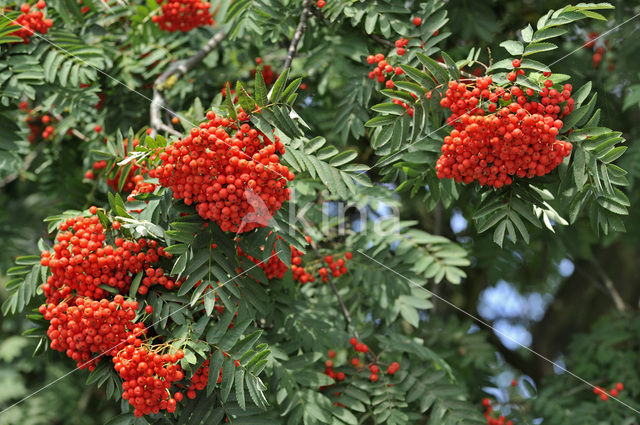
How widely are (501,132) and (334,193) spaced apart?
2.53 feet

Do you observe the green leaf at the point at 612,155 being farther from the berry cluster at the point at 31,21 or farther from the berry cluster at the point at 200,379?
the berry cluster at the point at 31,21

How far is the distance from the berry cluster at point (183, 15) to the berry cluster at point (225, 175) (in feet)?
5.01

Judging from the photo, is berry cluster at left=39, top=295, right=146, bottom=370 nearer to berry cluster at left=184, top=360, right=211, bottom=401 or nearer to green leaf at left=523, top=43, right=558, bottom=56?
berry cluster at left=184, top=360, right=211, bottom=401

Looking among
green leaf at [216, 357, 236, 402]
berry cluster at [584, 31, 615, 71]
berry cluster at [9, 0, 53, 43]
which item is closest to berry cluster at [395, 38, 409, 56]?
green leaf at [216, 357, 236, 402]

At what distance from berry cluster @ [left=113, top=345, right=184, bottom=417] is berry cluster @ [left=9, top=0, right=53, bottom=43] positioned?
207 cm

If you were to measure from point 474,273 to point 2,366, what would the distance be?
4775 mm

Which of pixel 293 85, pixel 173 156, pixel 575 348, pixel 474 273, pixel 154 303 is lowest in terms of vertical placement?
pixel 474 273

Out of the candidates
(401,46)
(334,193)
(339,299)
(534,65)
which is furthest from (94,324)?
(534,65)

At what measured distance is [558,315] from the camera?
288 inches

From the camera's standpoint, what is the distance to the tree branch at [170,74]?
11.9 feet

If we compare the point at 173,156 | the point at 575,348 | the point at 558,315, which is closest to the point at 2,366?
the point at 173,156

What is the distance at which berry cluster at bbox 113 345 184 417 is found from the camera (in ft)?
8.10

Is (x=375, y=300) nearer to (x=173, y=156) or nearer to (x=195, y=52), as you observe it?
(x=173, y=156)

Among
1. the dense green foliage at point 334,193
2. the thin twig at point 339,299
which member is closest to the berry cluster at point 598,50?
the dense green foliage at point 334,193
